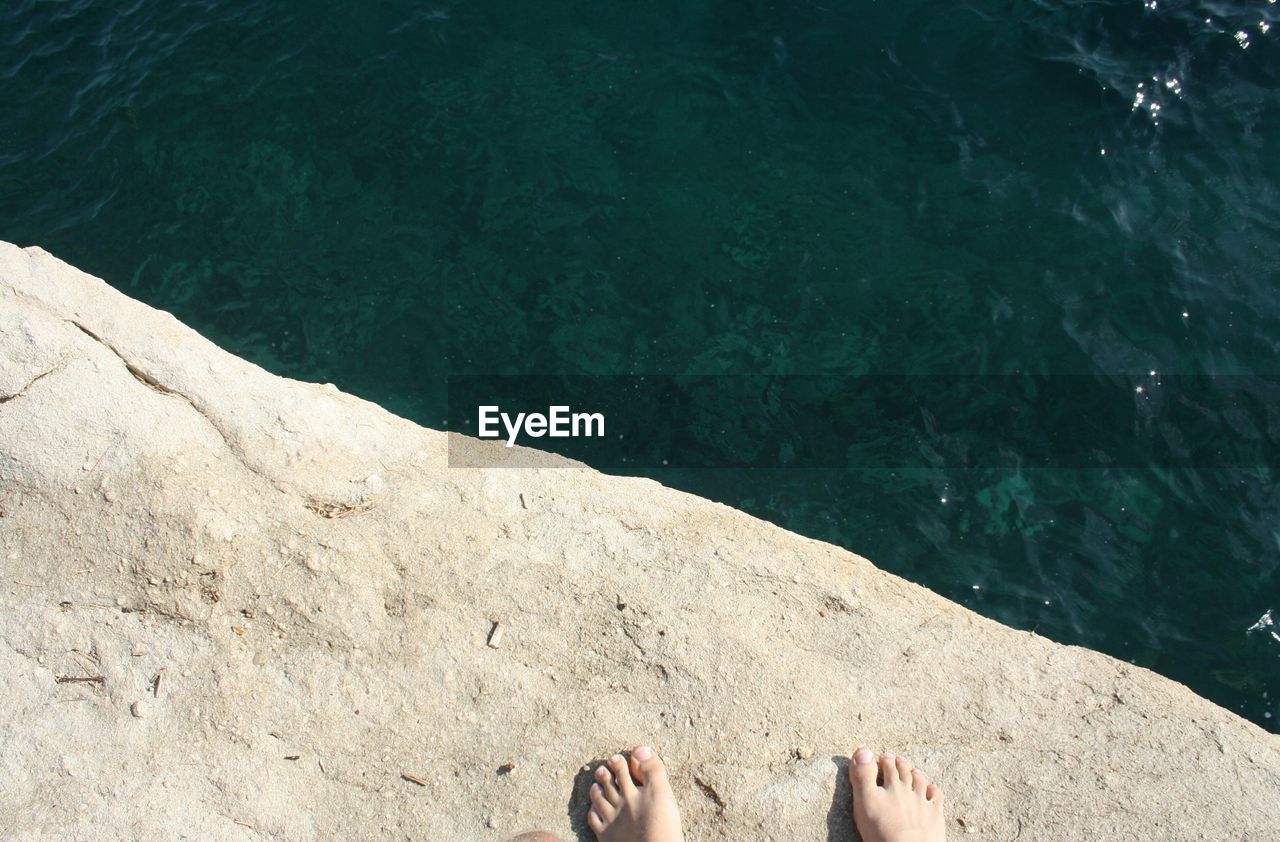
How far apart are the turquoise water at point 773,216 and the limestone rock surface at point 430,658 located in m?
1.47

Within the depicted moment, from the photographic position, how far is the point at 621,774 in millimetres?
3625

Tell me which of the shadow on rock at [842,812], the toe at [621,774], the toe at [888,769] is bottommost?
the shadow on rock at [842,812]

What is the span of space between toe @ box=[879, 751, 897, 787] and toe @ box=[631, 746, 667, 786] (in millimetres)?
884

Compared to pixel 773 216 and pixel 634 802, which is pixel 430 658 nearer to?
pixel 634 802

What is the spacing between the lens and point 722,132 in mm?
7137

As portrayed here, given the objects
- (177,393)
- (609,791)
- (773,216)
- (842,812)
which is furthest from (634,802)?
(773,216)

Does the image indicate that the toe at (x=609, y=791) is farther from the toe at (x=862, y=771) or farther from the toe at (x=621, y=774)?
the toe at (x=862, y=771)

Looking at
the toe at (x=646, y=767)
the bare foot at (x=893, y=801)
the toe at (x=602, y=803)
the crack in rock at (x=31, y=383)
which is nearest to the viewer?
the bare foot at (x=893, y=801)

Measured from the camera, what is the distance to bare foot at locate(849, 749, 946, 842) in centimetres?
335

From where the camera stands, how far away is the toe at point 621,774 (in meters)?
3.55

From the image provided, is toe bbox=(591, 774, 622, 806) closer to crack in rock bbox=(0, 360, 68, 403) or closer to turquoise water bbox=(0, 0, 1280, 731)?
turquoise water bbox=(0, 0, 1280, 731)

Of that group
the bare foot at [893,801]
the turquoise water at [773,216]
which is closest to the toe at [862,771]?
the bare foot at [893,801]

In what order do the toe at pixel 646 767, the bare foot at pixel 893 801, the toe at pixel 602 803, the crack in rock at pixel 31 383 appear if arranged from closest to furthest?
the bare foot at pixel 893 801 < the toe at pixel 602 803 < the toe at pixel 646 767 < the crack in rock at pixel 31 383

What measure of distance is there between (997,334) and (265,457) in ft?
15.5
